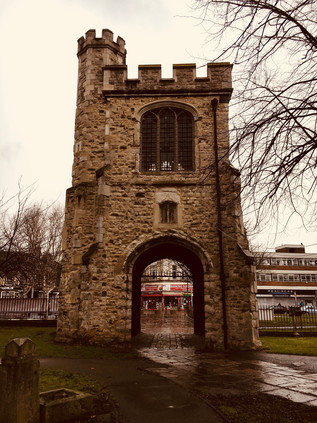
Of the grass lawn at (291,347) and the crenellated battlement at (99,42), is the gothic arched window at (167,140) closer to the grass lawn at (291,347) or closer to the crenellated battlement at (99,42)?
the crenellated battlement at (99,42)

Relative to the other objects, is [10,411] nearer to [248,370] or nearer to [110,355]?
[248,370]

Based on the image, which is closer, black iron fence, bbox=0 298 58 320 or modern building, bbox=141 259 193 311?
black iron fence, bbox=0 298 58 320

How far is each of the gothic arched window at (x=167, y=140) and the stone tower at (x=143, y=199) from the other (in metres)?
0.04

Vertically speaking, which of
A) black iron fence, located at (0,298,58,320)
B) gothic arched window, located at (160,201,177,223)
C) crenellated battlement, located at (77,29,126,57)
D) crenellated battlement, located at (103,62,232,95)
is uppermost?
crenellated battlement, located at (77,29,126,57)

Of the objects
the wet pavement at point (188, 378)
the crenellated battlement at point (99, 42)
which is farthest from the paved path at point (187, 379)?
the crenellated battlement at point (99, 42)

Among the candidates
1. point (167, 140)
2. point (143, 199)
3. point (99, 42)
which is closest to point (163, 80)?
point (167, 140)

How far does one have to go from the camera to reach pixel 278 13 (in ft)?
14.8

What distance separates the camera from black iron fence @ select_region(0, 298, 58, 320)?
18.2 metres

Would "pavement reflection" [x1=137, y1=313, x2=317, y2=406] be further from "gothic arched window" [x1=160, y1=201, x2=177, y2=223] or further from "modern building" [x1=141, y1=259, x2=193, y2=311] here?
"modern building" [x1=141, y1=259, x2=193, y2=311]

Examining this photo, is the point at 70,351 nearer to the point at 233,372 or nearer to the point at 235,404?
the point at 233,372

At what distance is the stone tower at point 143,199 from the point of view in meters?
11.0

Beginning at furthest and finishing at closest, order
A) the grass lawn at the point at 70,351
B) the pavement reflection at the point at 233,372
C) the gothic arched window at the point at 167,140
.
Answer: the gothic arched window at the point at 167,140, the grass lawn at the point at 70,351, the pavement reflection at the point at 233,372

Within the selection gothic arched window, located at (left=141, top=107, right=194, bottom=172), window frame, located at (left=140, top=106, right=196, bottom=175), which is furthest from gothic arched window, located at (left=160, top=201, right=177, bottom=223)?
gothic arched window, located at (left=141, top=107, right=194, bottom=172)

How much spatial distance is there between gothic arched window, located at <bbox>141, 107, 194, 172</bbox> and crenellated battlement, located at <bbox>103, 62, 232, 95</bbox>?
93 centimetres
